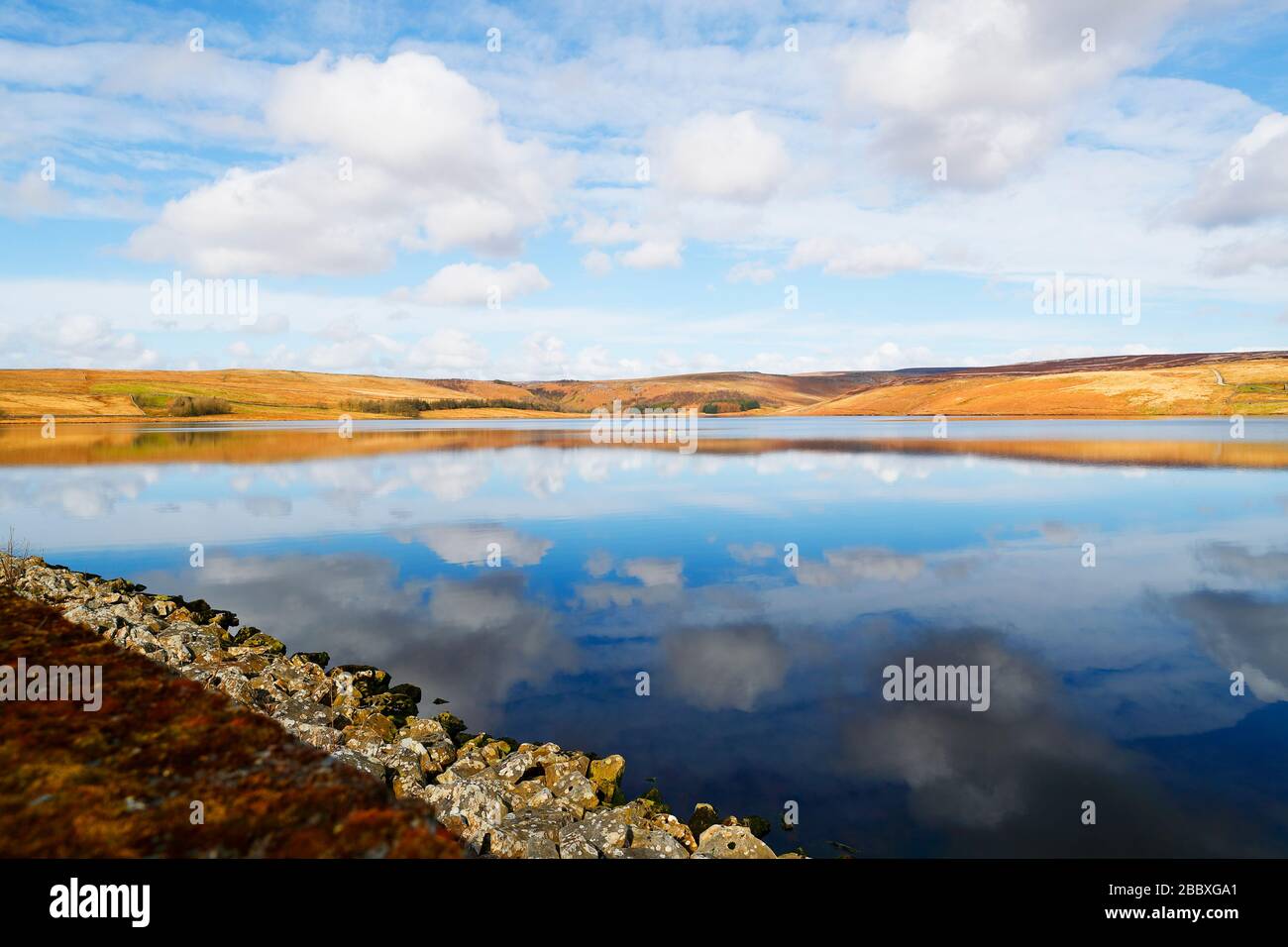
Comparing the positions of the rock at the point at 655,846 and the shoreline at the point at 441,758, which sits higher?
the shoreline at the point at 441,758

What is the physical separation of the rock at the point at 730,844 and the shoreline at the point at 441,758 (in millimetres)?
14

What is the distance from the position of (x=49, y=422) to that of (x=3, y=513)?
124114mm

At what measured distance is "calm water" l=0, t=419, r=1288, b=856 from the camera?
31.2ft

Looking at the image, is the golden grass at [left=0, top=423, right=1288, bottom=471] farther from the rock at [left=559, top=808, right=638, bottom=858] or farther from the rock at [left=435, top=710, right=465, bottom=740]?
the rock at [left=559, top=808, right=638, bottom=858]

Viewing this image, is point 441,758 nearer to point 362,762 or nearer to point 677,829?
point 362,762

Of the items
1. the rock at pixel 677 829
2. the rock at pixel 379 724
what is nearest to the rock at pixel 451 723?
the rock at pixel 379 724

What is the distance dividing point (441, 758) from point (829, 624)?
32.9 ft

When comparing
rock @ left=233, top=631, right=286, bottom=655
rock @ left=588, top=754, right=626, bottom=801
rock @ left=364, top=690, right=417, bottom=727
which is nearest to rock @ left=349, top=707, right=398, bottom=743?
rock @ left=364, top=690, right=417, bottom=727

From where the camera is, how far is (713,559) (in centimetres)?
2308

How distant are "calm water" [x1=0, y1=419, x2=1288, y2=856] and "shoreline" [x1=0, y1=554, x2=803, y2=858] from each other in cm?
98

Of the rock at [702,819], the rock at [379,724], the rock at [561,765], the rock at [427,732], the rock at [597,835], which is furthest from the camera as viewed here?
the rock at [379,724]

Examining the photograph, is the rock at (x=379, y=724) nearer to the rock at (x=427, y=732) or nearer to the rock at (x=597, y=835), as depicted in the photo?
the rock at (x=427, y=732)

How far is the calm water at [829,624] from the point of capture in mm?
9516
